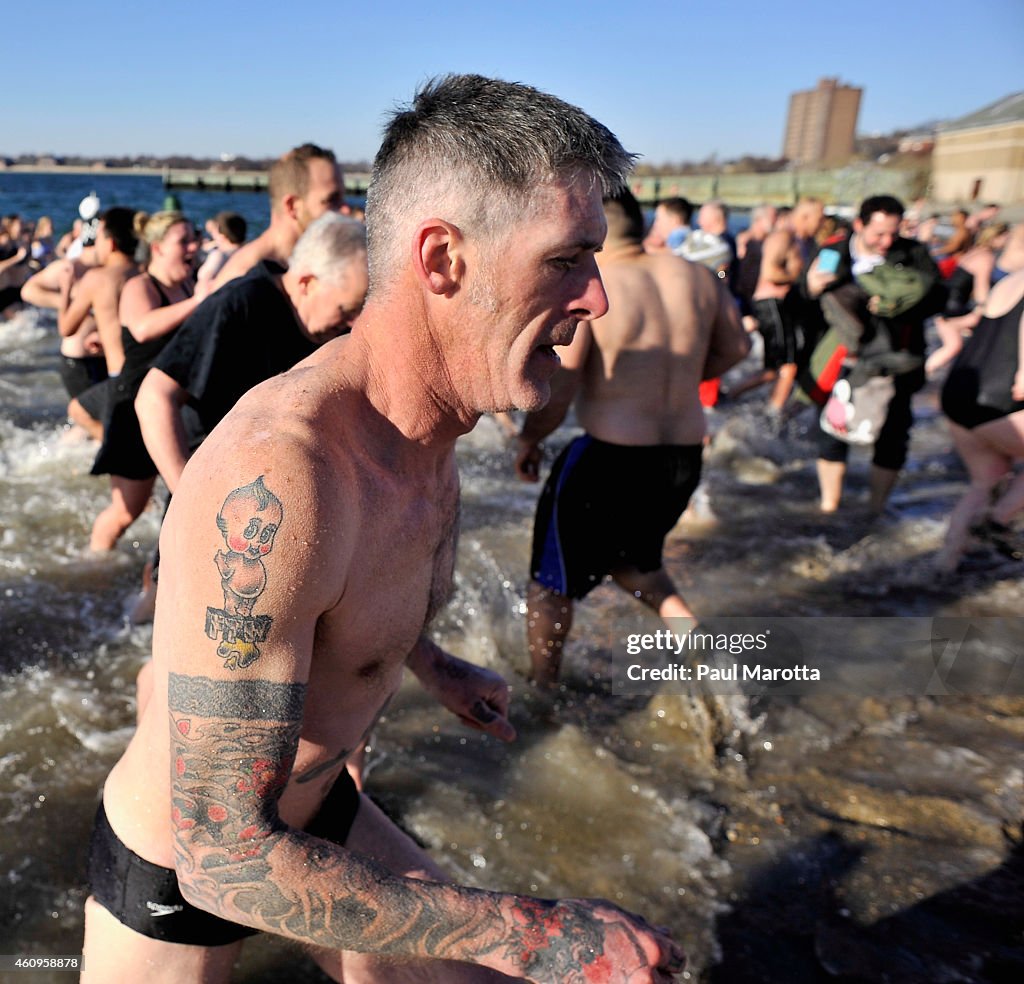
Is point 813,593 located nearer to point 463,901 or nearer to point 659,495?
point 659,495

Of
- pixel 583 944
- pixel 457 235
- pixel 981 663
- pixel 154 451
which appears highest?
pixel 457 235

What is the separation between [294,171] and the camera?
4.02 meters

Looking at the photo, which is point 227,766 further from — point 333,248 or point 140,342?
point 140,342

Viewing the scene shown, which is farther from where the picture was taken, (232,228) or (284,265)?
(232,228)

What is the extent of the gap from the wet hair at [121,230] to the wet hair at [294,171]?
1673mm

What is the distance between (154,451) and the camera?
120 inches

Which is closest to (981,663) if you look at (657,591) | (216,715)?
(657,591)

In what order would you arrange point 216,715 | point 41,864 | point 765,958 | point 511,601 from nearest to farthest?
point 216,715, point 765,958, point 41,864, point 511,601

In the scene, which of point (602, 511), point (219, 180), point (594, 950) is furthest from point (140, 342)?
point (219, 180)

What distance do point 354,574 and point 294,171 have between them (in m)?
3.22

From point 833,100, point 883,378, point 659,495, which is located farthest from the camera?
point 833,100

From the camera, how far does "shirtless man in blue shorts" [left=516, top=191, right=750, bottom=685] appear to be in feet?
12.9

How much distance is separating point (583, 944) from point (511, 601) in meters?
3.80

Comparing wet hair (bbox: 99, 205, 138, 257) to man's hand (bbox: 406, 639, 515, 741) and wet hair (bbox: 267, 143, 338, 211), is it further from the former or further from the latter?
man's hand (bbox: 406, 639, 515, 741)
